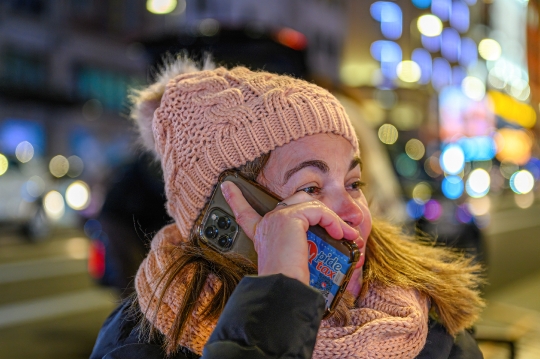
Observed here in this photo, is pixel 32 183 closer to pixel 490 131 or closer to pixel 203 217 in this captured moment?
pixel 203 217

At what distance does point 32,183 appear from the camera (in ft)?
49.0

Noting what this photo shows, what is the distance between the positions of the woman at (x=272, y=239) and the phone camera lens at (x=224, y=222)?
0.06 m

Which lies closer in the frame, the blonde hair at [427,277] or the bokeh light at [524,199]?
the blonde hair at [427,277]

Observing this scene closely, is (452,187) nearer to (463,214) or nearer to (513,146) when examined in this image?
(463,214)

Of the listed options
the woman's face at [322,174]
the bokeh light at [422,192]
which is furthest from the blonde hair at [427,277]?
the bokeh light at [422,192]

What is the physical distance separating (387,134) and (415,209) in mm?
1618

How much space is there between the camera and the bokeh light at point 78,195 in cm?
1622

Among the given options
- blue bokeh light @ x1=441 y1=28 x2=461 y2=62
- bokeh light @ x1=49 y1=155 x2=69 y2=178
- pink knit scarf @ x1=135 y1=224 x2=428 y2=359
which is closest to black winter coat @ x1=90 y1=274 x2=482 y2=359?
pink knit scarf @ x1=135 y1=224 x2=428 y2=359

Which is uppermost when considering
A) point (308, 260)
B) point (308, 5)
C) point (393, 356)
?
point (308, 5)

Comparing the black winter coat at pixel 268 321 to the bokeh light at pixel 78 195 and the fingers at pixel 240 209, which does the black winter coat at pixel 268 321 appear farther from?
the bokeh light at pixel 78 195

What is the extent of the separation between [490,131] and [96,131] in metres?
27.1

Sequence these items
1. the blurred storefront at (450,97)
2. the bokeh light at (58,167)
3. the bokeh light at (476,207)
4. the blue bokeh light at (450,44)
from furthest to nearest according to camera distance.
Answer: the blue bokeh light at (450,44), the bokeh light at (58,167), the blurred storefront at (450,97), the bokeh light at (476,207)

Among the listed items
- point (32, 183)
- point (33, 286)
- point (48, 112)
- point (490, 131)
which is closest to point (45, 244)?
point (32, 183)

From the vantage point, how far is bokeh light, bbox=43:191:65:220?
15.1 metres
